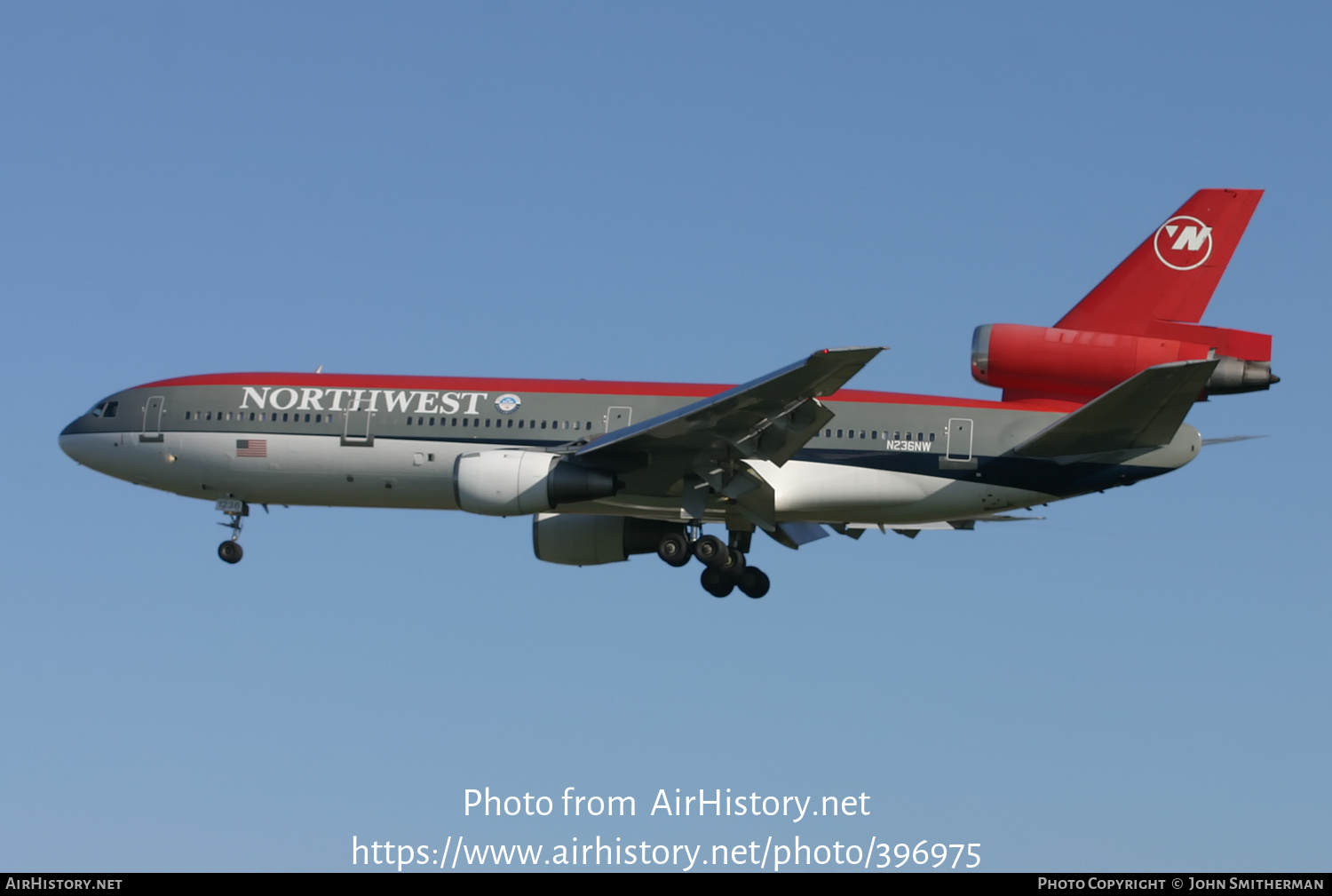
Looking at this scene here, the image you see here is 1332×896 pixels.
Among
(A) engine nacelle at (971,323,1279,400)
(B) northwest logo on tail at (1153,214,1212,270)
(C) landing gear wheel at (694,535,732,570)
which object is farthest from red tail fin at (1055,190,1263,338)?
(C) landing gear wheel at (694,535,732,570)

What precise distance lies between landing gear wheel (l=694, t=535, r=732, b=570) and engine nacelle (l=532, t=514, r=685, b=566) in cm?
187

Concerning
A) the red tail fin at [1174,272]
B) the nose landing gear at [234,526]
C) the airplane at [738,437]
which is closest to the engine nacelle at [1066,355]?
the airplane at [738,437]

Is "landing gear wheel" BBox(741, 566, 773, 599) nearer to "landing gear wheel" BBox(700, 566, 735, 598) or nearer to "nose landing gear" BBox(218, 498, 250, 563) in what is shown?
"landing gear wheel" BBox(700, 566, 735, 598)

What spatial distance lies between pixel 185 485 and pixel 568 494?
32.2 feet

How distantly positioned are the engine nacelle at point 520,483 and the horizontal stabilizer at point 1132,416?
890 cm

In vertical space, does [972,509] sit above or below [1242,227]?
below

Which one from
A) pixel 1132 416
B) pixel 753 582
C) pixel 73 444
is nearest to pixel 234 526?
pixel 73 444

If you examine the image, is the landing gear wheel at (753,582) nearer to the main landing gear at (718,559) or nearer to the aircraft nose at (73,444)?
the main landing gear at (718,559)

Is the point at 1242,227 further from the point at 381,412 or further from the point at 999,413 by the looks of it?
the point at 381,412

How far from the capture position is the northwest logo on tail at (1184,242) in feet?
101

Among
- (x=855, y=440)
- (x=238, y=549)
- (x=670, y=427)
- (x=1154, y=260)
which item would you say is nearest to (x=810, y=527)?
(x=855, y=440)

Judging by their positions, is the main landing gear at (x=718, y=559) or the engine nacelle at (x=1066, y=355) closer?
the engine nacelle at (x=1066, y=355)

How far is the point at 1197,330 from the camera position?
2958 cm

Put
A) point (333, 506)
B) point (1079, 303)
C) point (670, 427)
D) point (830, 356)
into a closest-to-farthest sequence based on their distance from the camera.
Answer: point (830, 356), point (670, 427), point (1079, 303), point (333, 506)
